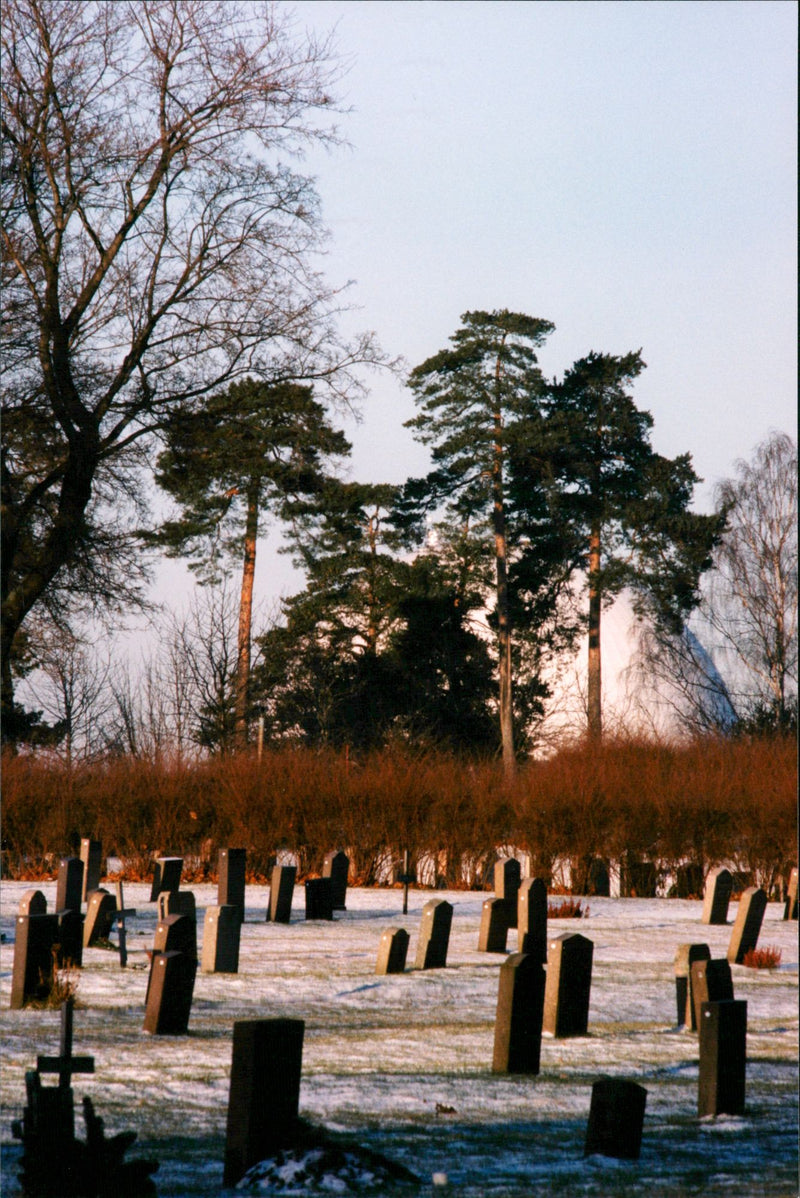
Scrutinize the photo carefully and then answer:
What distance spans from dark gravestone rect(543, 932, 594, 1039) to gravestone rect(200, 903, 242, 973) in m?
2.57

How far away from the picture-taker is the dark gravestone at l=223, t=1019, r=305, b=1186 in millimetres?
4305

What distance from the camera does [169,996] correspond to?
6.68 meters

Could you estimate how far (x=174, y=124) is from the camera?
18.5m

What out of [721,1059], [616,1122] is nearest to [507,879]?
[721,1059]

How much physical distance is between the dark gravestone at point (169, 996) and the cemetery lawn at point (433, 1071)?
102 millimetres

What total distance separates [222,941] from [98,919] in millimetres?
1491

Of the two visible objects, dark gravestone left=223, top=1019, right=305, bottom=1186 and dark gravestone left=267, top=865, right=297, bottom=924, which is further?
dark gravestone left=267, top=865, right=297, bottom=924

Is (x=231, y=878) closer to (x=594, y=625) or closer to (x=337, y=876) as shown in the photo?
(x=337, y=876)

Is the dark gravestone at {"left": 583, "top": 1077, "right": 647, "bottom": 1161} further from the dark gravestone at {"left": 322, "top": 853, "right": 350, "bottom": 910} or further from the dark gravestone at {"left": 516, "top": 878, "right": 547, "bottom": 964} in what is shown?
the dark gravestone at {"left": 322, "top": 853, "right": 350, "bottom": 910}

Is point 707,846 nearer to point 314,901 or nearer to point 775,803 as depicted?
point 775,803

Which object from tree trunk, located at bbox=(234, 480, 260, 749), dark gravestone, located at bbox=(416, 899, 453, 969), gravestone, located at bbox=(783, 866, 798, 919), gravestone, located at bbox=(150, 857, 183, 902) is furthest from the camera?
tree trunk, located at bbox=(234, 480, 260, 749)

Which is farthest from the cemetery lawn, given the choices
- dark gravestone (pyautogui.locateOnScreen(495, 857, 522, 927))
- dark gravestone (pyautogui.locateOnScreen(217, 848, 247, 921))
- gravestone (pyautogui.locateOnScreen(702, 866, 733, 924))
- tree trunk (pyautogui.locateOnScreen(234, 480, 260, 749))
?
tree trunk (pyautogui.locateOnScreen(234, 480, 260, 749))

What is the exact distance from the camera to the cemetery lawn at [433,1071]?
15.1ft

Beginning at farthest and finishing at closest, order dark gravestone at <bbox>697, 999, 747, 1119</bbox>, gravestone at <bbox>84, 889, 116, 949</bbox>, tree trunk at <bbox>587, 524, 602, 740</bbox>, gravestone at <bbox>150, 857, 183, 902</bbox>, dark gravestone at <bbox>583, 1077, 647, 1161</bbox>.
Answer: tree trunk at <bbox>587, 524, 602, 740</bbox>, gravestone at <bbox>150, 857, 183, 902</bbox>, gravestone at <bbox>84, 889, 116, 949</bbox>, dark gravestone at <bbox>697, 999, 747, 1119</bbox>, dark gravestone at <bbox>583, 1077, 647, 1161</bbox>
